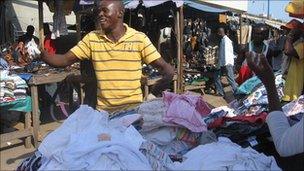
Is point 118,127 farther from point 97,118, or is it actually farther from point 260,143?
point 260,143

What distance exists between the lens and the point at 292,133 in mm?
1712

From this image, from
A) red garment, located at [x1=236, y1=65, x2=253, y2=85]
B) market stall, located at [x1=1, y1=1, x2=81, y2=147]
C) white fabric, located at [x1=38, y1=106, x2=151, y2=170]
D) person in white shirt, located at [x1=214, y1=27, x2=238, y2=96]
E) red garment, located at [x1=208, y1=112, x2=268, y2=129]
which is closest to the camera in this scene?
white fabric, located at [x1=38, y1=106, x2=151, y2=170]

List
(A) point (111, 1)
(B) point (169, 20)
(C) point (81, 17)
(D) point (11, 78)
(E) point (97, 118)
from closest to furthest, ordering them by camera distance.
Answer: (E) point (97, 118)
(A) point (111, 1)
(D) point (11, 78)
(C) point (81, 17)
(B) point (169, 20)

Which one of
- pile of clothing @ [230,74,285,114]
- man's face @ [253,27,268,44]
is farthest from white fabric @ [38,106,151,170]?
man's face @ [253,27,268,44]

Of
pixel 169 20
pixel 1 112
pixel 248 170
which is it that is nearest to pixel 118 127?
pixel 248 170

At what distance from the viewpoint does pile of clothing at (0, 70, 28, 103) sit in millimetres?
6487

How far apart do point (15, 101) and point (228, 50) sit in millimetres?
6961

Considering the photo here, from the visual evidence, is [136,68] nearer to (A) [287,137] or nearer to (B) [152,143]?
(B) [152,143]

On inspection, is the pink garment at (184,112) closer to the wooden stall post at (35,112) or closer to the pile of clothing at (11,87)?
the pile of clothing at (11,87)

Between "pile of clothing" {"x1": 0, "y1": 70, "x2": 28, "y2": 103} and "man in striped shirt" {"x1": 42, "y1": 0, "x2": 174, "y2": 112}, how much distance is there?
156 inches

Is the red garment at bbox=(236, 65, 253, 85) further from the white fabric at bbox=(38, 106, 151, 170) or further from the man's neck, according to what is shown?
the white fabric at bbox=(38, 106, 151, 170)

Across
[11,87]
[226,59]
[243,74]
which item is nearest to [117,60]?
[243,74]

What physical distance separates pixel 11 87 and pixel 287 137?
5.51 metres

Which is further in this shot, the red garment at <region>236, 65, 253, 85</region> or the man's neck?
the red garment at <region>236, 65, 253, 85</region>
